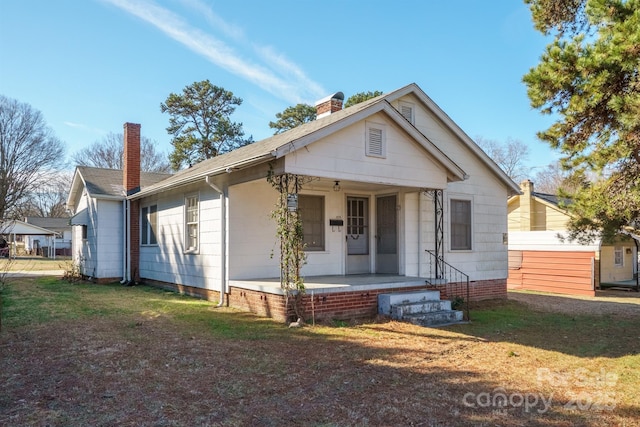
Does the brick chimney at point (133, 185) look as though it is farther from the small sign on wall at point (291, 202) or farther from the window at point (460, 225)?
the window at point (460, 225)

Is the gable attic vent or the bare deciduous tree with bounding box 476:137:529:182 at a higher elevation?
the bare deciduous tree with bounding box 476:137:529:182

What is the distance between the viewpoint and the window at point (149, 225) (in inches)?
545

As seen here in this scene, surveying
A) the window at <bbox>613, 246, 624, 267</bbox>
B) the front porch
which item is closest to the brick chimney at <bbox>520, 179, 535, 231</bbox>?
the window at <bbox>613, 246, 624, 267</bbox>

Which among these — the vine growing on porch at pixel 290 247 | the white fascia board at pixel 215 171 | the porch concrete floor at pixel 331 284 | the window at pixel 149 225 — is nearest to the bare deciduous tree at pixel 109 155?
the window at pixel 149 225

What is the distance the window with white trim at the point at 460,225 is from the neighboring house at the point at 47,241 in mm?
44522

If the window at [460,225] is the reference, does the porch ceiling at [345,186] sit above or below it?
above

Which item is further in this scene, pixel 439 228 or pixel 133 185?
pixel 133 185

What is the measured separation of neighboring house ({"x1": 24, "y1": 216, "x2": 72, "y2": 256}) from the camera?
46078 millimetres

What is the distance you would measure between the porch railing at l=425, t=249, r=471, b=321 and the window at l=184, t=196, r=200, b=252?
19.5ft

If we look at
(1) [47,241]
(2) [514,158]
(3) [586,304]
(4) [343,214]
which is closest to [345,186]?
(4) [343,214]

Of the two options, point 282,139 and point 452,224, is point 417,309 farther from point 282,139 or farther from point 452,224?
point 282,139

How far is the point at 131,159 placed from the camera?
616 inches

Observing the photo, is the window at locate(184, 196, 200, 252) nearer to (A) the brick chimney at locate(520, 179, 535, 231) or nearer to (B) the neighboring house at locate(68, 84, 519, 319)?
(B) the neighboring house at locate(68, 84, 519, 319)

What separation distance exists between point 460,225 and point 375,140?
14.5 feet
